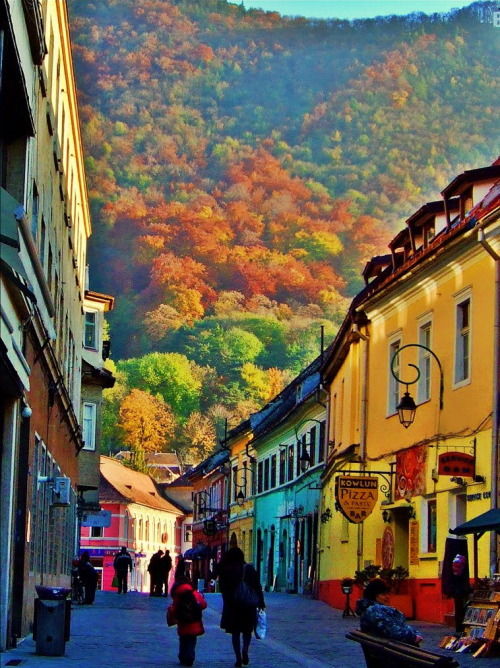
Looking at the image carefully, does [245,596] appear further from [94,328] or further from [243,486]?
[243,486]

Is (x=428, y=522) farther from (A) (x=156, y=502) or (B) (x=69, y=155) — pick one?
(A) (x=156, y=502)

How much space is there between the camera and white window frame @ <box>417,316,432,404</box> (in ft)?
81.7

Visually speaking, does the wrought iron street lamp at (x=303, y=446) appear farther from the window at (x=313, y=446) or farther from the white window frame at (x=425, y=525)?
the white window frame at (x=425, y=525)

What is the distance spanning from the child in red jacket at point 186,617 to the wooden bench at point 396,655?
5.94 meters

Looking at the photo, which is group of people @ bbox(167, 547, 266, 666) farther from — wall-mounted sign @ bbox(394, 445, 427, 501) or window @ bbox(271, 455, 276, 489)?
window @ bbox(271, 455, 276, 489)

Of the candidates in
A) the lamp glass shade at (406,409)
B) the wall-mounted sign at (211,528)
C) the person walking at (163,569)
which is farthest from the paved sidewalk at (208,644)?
the wall-mounted sign at (211,528)

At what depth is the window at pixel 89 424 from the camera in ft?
145

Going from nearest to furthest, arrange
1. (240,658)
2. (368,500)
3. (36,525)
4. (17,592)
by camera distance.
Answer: (240,658)
(17,592)
(36,525)
(368,500)

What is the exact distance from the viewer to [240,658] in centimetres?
1570

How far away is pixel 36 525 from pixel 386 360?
10.2 m

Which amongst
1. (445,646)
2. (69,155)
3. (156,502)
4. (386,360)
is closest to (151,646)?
(445,646)

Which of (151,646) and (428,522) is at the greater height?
(428,522)

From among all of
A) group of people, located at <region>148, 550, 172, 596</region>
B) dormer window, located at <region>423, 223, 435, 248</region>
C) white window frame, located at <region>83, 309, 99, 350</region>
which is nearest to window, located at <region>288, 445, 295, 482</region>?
group of people, located at <region>148, 550, 172, 596</region>

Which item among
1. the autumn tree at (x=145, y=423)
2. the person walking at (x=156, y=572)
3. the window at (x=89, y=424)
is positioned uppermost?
the autumn tree at (x=145, y=423)
